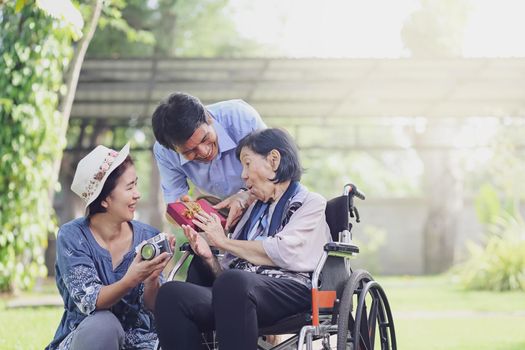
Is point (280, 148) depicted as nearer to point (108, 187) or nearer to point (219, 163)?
point (219, 163)

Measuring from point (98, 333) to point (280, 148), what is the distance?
2.83 feet

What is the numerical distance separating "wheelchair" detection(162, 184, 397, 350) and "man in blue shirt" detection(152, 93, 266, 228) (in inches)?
14.4

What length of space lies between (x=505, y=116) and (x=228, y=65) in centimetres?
392

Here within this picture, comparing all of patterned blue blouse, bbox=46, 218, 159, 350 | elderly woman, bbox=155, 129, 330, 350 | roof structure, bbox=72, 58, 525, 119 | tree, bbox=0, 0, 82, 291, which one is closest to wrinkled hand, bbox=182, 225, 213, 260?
elderly woman, bbox=155, 129, 330, 350

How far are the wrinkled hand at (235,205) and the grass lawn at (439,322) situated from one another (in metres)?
1.87

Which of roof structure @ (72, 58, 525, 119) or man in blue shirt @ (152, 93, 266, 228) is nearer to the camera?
man in blue shirt @ (152, 93, 266, 228)

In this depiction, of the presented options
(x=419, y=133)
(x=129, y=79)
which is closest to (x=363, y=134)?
(x=419, y=133)

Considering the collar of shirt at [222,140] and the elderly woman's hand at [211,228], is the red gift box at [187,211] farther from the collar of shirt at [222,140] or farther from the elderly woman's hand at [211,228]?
the collar of shirt at [222,140]

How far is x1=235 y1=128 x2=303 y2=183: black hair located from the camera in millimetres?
3232

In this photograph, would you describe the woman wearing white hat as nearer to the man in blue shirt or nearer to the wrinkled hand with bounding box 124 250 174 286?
the wrinkled hand with bounding box 124 250 174 286

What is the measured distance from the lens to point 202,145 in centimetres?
348

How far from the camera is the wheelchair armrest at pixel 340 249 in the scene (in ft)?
10.0

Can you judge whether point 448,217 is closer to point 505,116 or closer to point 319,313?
point 505,116

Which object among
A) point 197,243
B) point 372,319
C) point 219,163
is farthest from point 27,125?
point 372,319
